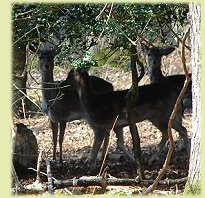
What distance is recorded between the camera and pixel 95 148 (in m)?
9.20

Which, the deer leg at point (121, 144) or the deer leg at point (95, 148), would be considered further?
the deer leg at point (121, 144)

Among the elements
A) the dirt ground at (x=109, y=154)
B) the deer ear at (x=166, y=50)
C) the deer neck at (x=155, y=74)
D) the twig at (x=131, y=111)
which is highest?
the deer ear at (x=166, y=50)

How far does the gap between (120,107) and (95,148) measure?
721 millimetres

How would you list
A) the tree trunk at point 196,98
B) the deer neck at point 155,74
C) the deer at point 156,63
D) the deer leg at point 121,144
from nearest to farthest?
the tree trunk at point 196,98
the deer leg at point 121,144
the deer at point 156,63
the deer neck at point 155,74

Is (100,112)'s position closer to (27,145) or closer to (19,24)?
(27,145)

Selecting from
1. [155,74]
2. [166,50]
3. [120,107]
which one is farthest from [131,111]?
[155,74]

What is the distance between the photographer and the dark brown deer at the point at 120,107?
30.8 feet

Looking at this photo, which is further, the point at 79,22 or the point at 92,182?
the point at 79,22

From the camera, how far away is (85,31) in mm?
7805

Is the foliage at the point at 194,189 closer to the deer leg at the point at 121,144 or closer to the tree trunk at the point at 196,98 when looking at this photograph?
the tree trunk at the point at 196,98

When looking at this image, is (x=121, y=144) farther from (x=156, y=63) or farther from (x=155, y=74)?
(x=156, y=63)

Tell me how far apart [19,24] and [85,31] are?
82cm

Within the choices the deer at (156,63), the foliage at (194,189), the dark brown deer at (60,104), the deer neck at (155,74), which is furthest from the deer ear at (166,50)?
the foliage at (194,189)

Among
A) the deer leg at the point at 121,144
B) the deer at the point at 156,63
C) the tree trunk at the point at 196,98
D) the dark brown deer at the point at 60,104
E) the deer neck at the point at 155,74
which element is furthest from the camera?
the deer neck at the point at 155,74
